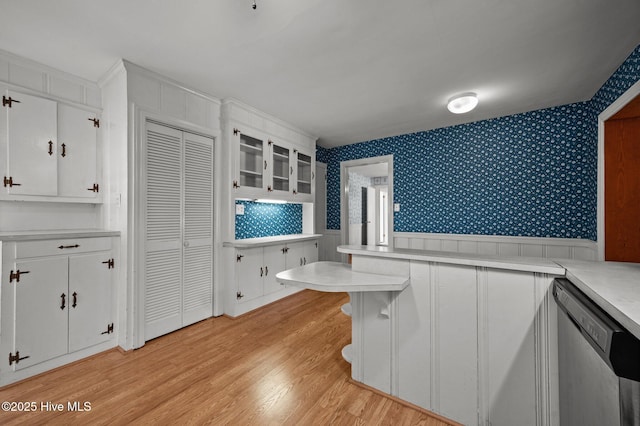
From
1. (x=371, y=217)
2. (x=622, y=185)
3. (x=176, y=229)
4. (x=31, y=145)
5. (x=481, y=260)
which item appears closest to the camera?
(x=481, y=260)

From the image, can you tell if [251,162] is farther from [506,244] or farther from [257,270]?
[506,244]

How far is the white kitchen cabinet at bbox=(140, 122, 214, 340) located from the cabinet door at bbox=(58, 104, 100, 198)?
64 centimetres

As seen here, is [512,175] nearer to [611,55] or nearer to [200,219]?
[611,55]

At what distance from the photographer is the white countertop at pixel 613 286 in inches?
30.8

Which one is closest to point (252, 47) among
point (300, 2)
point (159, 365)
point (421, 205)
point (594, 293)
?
point (300, 2)

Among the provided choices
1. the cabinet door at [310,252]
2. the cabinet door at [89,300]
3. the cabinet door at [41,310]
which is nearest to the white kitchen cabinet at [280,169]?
the cabinet door at [310,252]

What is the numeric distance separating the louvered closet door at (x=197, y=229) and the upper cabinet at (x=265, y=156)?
0.94 ft

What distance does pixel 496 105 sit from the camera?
129 inches

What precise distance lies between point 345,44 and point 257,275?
2.74 m

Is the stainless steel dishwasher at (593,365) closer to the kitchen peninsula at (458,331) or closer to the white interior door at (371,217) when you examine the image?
the kitchen peninsula at (458,331)

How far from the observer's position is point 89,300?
2.29 metres

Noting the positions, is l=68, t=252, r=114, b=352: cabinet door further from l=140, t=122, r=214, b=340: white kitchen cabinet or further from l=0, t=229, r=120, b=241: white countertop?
l=140, t=122, r=214, b=340: white kitchen cabinet

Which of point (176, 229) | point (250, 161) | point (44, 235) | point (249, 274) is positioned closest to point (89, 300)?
point (44, 235)

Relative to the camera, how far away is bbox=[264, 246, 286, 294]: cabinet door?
11.6 feet
